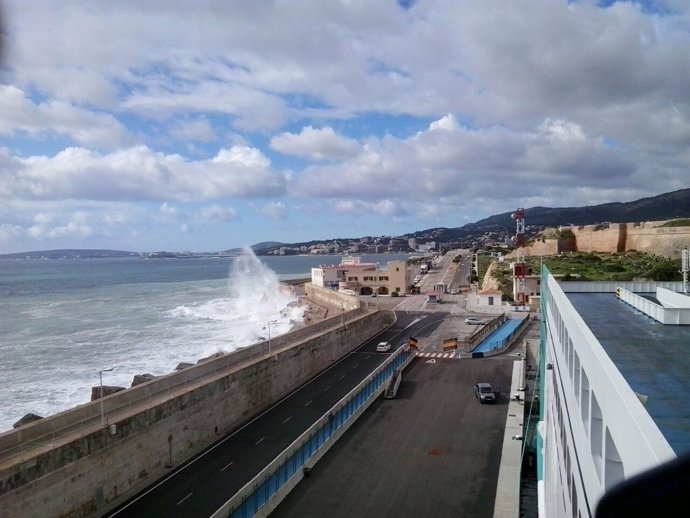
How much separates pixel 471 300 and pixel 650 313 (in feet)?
122

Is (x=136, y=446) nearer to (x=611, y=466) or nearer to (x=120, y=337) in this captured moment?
(x=611, y=466)

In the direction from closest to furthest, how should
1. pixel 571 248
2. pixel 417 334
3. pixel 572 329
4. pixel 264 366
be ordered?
1. pixel 572 329
2. pixel 264 366
3. pixel 417 334
4. pixel 571 248

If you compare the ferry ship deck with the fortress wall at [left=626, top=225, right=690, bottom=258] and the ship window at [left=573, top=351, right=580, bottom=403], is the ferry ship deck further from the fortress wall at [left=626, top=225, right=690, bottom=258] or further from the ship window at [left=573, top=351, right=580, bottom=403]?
the fortress wall at [left=626, top=225, right=690, bottom=258]

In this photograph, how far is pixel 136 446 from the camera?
1324cm

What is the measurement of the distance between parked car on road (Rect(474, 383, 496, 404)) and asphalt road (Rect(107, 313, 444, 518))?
4.69m

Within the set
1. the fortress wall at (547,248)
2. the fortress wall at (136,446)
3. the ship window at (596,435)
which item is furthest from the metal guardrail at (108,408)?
the fortress wall at (547,248)

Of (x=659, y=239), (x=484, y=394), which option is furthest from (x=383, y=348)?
(x=659, y=239)

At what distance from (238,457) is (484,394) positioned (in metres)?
8.51

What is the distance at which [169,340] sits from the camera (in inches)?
1494

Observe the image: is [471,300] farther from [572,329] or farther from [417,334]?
[572,329]

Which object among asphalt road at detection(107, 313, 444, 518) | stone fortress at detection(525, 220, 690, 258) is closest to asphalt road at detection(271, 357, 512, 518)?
asphalt road at detection(107, 313, 444, 518)

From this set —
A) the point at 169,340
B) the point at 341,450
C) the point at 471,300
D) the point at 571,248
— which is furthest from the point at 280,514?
the point at 571,248

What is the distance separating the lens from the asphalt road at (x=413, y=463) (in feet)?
39.4

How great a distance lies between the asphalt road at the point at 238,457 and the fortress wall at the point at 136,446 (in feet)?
1.20
